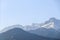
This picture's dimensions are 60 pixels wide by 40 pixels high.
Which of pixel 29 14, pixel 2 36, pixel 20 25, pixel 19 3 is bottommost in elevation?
pixel 2 36

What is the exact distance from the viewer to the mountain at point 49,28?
6.46ft

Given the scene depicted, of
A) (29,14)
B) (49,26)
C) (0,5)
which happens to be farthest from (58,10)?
(0,5)

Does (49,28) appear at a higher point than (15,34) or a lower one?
higher

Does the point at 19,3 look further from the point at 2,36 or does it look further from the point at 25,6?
the point at 2,36

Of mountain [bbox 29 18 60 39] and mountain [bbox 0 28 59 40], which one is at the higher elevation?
mountain [bbox 29 18 60 39]

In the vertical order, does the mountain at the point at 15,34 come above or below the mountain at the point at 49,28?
below

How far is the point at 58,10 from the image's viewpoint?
198 cm

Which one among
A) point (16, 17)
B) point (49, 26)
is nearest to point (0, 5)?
point (16, 17)

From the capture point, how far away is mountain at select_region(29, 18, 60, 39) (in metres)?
1.97

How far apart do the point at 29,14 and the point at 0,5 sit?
0.41 m

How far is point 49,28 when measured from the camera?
1.98m

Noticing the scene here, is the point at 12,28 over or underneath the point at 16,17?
underneath

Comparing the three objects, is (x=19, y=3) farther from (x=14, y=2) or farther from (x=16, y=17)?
(x=16, y=17)

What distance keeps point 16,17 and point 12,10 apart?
105mm
